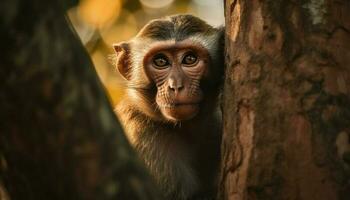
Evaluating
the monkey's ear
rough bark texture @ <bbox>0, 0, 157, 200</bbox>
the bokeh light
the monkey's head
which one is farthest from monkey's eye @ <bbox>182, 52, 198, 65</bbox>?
the bokeh light

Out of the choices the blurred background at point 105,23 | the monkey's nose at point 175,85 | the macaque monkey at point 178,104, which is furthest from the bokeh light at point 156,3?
the monkey's nose at point 175,85

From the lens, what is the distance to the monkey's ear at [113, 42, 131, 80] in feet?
21.9

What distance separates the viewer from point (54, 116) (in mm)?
2674

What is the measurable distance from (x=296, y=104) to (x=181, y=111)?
5.70ft

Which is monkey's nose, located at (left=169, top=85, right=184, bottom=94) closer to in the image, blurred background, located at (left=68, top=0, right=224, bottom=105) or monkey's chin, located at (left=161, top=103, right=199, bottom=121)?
monkey's chin, located at (left=161, top=103, right=199, bottom=121)

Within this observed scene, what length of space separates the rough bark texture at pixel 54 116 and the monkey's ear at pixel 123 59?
12.8 ft

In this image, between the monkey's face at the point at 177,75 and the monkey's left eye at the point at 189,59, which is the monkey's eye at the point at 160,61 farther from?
the monkey's left eye at the point at 189,59

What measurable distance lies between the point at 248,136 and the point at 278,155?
0.74 ft

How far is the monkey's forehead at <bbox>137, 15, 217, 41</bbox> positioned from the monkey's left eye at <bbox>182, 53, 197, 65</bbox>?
22 cm

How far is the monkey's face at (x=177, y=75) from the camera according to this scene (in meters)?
5.52

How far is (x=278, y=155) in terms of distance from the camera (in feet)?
12.6

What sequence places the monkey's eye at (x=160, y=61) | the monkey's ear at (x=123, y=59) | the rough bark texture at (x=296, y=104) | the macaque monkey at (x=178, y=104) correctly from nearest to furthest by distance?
the rough bark texture at (x=296, y=104), the macaque monkey at (x=178, y=104), the monkey's eye at (x=160, y=61), the monkey's ear at (x=123, y=59)

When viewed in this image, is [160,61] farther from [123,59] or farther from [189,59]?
[123,59]

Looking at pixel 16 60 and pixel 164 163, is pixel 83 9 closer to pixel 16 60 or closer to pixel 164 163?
pixel 164 163
